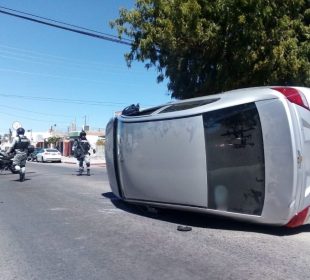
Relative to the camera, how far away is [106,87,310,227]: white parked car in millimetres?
6102

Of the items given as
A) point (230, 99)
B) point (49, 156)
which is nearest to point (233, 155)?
point (230, 99)

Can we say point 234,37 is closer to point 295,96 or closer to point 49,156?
point 295,96

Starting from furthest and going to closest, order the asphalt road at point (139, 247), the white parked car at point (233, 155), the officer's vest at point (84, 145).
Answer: the officer's vest at point (84, 145)
the white parked car at point (233, 155)
the asphalt road at point (139, 247)

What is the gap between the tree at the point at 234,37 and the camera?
35.0 ft

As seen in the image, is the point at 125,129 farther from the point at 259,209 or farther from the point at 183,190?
the point at 259,209

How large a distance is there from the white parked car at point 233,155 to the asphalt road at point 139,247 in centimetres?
43

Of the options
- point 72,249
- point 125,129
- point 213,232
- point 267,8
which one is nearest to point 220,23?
point 267,8

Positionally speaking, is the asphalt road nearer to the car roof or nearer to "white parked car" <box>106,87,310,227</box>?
"white parked car" <box>106,87,310,227</box>

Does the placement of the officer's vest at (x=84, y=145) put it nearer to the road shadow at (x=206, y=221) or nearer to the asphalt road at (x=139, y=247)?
the road shadow at (x=206, y=221)

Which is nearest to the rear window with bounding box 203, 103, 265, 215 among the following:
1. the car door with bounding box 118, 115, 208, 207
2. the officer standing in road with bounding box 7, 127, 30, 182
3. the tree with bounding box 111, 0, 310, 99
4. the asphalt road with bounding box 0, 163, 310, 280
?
the car door with bounding box 118, 115, 208, 207

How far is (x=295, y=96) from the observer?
6.23m

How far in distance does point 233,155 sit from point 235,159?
64mm

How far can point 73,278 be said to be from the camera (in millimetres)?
4848

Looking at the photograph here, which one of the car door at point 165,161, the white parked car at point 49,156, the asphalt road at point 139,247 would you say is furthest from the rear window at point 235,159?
the white parked car at point 49,156
